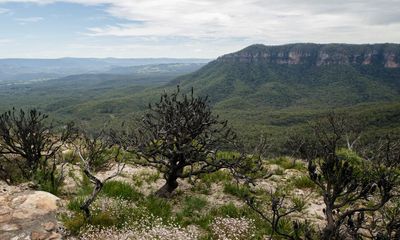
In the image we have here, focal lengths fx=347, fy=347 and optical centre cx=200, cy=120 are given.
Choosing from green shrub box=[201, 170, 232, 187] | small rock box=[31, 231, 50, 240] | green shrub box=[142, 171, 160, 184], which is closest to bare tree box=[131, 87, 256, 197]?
green shrub box=[142, 171, 160, 184]

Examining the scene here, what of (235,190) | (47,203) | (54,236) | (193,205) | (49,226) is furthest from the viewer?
(235,190)

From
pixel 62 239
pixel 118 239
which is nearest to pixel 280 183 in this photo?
pixel 118 239

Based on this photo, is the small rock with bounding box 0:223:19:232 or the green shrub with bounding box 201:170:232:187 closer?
the small rock with bounding box 0:223:19:232

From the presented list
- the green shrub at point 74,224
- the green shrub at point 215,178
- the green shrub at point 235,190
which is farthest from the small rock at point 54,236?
the green shrub at point 215,178

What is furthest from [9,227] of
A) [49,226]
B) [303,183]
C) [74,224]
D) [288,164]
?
[288,164]

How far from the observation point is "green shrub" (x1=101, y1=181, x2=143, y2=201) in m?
8.46

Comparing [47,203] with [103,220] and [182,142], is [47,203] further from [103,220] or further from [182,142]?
[182,142]

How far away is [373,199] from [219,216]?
4.45 meters

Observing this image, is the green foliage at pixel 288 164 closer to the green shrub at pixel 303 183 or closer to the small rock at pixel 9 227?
the green shrub at pixel 303 183

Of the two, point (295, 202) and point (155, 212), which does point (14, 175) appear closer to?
point (155, 212)

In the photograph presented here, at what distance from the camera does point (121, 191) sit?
28.1 ft

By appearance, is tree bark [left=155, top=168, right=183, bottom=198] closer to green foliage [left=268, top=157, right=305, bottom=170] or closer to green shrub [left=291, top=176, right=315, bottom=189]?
green shrub [left=291, top=176, right=315, bottom=189]

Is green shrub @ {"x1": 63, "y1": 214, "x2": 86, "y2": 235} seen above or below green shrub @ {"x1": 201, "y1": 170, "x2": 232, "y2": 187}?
above

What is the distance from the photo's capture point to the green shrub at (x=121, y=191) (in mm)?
8461
